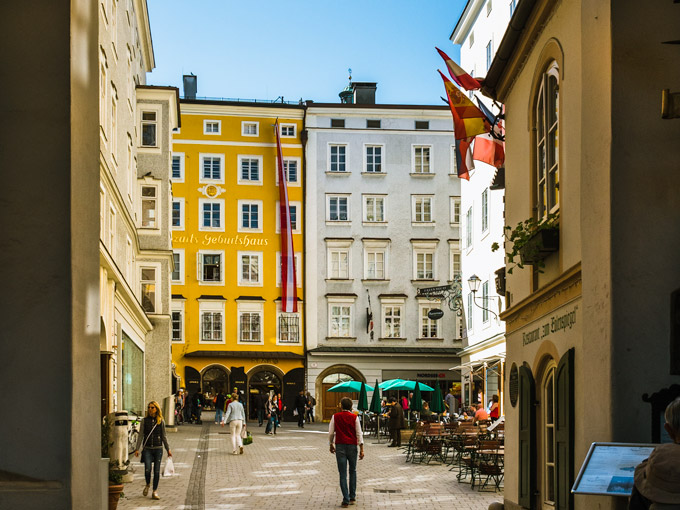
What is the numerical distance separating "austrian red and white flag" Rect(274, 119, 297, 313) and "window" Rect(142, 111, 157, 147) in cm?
1622

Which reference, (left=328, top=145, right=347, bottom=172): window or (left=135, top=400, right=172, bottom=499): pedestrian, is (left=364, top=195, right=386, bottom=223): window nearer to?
(left=328, top=145, right=347, bottom=172): window

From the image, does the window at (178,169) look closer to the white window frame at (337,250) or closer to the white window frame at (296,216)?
the white window frame at (296,216)

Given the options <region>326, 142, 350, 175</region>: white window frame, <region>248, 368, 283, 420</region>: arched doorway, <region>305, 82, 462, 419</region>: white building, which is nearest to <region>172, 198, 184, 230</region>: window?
<region>305, 82, 462, 419</region>: white building

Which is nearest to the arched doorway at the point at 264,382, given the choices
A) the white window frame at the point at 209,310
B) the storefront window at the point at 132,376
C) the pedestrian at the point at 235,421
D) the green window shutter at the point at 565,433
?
the white window frame at the point at 209,310

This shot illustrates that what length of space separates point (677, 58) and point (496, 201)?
28.6m

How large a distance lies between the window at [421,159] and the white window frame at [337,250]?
565 cm

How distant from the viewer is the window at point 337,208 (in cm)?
5812

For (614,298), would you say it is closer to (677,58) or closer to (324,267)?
(677,58)

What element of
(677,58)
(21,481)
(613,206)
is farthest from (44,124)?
(677,58)

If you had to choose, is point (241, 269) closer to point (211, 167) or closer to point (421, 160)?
point (211, 167)

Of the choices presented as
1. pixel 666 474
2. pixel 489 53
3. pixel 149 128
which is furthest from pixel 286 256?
pixel 666 474

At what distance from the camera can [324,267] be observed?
→ 189ft

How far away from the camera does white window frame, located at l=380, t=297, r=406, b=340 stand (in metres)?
57.7

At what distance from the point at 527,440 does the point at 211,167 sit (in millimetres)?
45531
